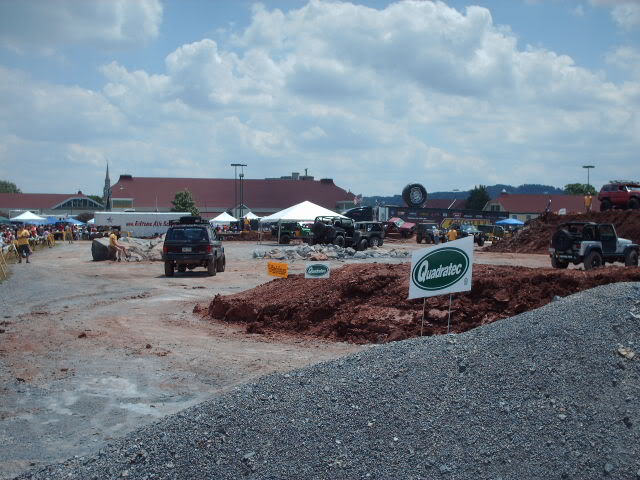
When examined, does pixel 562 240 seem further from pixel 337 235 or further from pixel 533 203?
pixel 533 203

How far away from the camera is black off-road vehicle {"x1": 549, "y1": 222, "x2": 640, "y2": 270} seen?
1014 inches

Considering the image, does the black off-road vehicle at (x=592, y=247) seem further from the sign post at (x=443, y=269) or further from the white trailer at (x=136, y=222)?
the white trailer at (x=136, y=222)

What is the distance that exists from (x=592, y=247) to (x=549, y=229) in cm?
2001

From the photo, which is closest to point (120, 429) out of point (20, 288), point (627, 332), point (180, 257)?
point (627, 332)

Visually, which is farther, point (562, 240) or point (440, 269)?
point (562, 240)

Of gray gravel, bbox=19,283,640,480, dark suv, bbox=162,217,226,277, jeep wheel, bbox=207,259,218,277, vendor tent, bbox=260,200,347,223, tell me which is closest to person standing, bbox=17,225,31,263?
dark suv, bbox=162,217,226,277

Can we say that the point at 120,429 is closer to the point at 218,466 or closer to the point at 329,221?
the point at 218,466

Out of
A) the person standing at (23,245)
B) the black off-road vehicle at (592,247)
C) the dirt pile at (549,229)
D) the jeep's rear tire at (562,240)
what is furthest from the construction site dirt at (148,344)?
the dirt pile at (549,229)

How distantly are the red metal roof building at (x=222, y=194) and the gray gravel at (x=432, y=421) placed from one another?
9399 cm

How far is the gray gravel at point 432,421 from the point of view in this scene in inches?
200

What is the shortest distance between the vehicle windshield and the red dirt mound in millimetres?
10638

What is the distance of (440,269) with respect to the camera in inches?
398

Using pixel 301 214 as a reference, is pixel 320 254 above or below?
below

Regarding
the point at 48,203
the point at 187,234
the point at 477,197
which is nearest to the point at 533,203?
the point at 477,197
